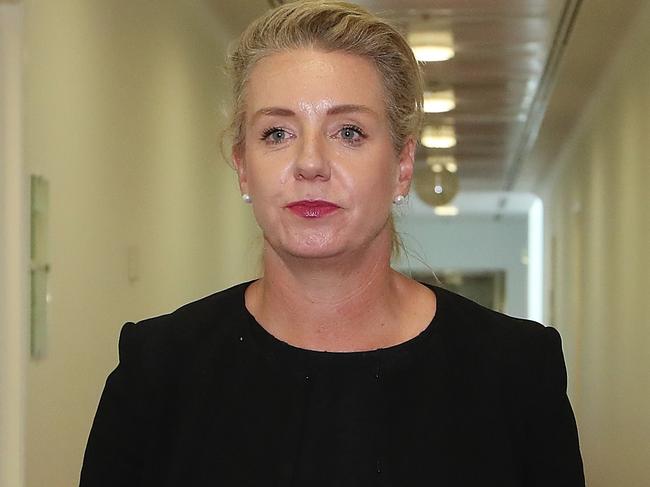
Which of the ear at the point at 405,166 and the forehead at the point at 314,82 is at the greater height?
the forehead at the point at 314,82

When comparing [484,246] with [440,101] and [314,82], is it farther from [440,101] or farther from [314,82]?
[314,82]

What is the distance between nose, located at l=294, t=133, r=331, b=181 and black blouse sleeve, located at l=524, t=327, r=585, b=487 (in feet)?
1.21

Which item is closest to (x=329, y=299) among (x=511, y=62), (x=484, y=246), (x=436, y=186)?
(x=511, y=62)

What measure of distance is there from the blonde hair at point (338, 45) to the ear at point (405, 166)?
0.01 metres

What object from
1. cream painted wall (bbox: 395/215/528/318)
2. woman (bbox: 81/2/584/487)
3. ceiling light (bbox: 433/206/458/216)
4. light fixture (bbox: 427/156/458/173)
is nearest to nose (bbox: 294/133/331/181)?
woman (bbox: 81/2/584/487)

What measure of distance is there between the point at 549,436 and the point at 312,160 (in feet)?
1.48

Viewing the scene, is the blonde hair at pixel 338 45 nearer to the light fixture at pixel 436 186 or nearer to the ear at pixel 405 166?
the ear at pixel 405 166

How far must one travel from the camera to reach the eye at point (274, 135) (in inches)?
58.1

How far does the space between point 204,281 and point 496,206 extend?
10.6 m

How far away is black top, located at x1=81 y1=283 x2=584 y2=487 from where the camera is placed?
150 cm

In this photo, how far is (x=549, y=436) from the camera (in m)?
1.52

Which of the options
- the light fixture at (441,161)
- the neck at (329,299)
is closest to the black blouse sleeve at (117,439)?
the neck at (329,299)

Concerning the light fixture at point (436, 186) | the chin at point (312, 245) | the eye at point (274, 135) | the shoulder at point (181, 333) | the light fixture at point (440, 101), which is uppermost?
the light fixture at point (440, 101)

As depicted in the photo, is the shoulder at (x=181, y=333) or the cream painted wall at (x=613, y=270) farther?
the cream painted wall at (x=613, y=270)
